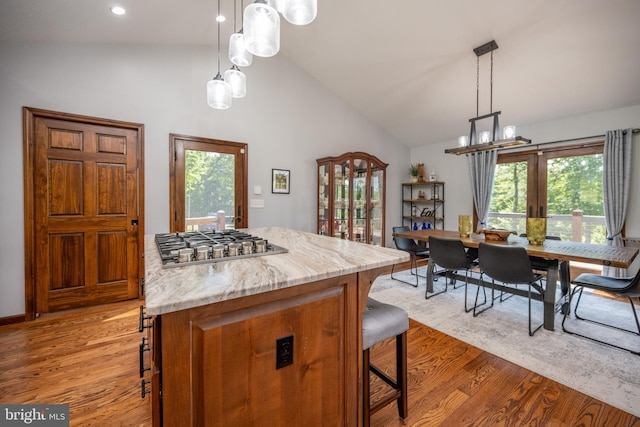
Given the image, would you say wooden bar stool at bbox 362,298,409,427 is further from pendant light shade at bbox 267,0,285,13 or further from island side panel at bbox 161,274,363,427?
pendant light shade at bbox 267,0,285,13

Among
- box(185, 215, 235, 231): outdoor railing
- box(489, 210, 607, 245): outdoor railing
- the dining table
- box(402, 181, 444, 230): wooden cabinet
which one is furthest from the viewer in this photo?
box(402, 181, 444, 230): wooden cabinet

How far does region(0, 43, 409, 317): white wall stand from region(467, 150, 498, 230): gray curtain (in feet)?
5.83

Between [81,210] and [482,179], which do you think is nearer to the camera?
[81,210]

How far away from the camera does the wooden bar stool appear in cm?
126

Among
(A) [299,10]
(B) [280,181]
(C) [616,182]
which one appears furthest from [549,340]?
(B) [280,181]

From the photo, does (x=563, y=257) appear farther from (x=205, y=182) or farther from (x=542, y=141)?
(x=205, y=182)

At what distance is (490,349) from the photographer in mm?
2166

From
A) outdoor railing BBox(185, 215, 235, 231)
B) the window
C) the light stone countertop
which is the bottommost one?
the light stone countertop

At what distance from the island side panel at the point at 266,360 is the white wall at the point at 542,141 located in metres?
4.32

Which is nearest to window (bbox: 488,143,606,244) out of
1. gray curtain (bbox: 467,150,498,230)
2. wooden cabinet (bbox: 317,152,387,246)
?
gray curtain (bbox: 467,150,498,230)

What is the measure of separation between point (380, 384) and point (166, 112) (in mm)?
3495

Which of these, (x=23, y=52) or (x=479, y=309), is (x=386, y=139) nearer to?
(x=479, y=309)

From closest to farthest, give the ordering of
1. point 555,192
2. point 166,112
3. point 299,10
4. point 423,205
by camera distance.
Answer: point 299,10
point 166,112
point 555,192
point 423,205

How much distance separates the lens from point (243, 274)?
991mm
